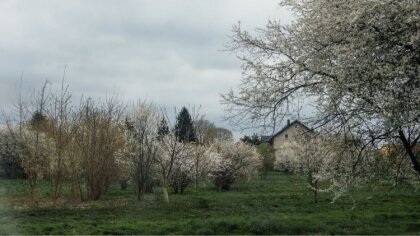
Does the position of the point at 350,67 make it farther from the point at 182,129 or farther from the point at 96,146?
the point at 182,129

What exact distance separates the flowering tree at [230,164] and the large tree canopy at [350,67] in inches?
678

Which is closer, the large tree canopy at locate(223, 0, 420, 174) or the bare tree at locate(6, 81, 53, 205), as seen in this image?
the large tree canopy at locate(223, 0, 420, 174)

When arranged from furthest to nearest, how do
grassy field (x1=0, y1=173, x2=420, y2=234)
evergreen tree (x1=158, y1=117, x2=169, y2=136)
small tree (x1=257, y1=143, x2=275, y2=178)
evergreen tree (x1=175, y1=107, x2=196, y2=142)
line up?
small tree (x1=257, y1=143, x2=275, y2=178) < evergreen tree (x1=175, y1=107, x2=196, y2=142) < evergreen tree (x1=158, y1=117, x2=169, y2=136) < grassy field (x1=0, y1=173, x2=420, y2=234)

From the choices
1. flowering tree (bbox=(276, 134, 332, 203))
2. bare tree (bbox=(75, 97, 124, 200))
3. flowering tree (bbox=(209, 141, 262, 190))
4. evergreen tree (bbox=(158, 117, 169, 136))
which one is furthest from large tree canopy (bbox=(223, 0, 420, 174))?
flowering tree (bbox=(209, 141, 262, 190))

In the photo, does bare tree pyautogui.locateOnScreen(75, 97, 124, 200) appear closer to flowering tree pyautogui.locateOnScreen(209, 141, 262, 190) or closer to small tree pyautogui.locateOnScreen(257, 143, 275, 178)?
flowering tree pyautogui.locateOnScreen(209, 141, 262, 190)

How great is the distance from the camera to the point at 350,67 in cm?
947

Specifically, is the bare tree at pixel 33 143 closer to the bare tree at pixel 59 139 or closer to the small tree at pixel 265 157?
the bare tree at pixel 59 139

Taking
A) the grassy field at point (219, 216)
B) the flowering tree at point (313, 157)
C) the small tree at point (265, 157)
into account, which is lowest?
the grassy field at point (219, 216)

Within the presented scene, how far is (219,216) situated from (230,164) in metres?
14.8

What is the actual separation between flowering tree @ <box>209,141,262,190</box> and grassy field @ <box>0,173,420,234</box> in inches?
293

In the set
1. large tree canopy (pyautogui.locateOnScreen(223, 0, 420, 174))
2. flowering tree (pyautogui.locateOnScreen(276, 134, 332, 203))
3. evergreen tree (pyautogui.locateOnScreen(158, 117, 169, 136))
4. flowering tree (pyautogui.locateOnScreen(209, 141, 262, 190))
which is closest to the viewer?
large tree canopy (pyautogui.locateOnScreen(223, 0, 420, 174))

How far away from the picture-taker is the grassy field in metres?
11.8

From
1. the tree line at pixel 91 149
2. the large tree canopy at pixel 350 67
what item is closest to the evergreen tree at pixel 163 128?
the tree line at pixel 91 149

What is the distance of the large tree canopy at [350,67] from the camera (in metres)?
9.01
